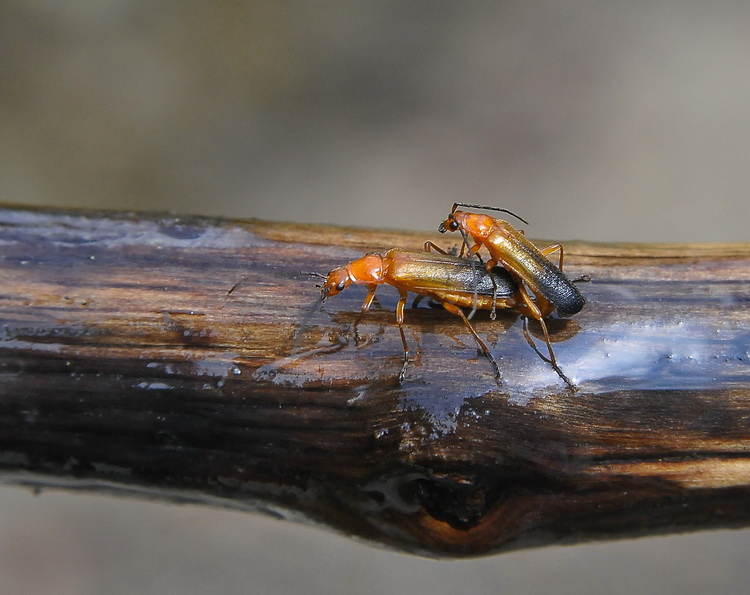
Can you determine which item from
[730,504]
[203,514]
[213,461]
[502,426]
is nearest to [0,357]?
[213,461]

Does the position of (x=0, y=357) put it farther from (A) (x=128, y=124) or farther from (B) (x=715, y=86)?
(B) (x=715, y=86)

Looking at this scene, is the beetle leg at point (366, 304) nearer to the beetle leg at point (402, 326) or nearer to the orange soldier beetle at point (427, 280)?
the orange soldier beetle at point (427, 280)

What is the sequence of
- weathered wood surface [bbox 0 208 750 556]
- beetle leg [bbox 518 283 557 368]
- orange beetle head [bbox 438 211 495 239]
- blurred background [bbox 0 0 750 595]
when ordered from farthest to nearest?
blurred background [bbox 0 0 750 595] → orange beetle head [bbox 438 211 495 239] → beetle leg [bbox 518 283 557 368] → weathered wood surface [bbox 0 208 750 556]

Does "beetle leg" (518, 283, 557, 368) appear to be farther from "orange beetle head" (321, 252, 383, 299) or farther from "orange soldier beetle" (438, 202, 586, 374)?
"orange beetle head" (321, 252, 383, 299)

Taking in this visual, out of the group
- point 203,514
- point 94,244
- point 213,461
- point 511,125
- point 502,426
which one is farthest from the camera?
point 511,125

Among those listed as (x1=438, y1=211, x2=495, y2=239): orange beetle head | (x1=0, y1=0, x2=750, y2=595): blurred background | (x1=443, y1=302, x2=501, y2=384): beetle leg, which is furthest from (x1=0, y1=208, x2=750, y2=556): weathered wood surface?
(x1=0, y1=0, x2=750, y2=595): blurred background

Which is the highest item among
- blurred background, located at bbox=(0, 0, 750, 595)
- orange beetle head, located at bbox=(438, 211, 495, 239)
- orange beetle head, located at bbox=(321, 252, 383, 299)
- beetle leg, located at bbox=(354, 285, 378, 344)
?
blurred background, located at bbox=(0, 0, 750, 595)
